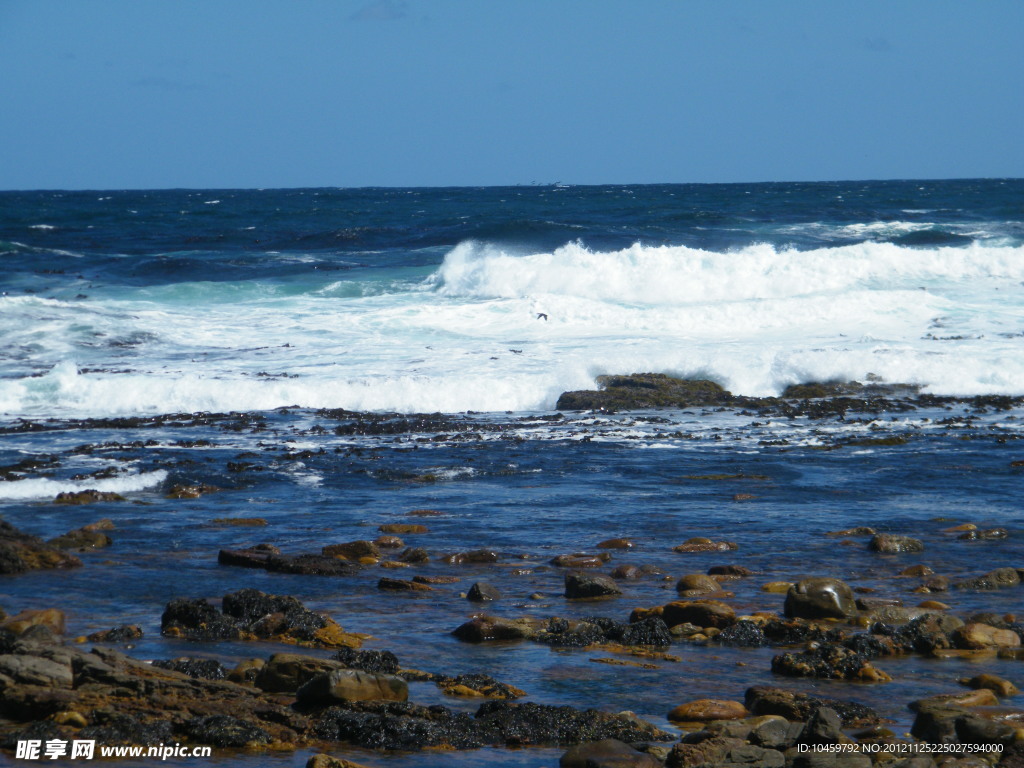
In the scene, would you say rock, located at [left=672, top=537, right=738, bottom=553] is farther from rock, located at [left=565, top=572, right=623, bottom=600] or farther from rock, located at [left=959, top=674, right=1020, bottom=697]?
rock, located at [left=959, top=674, right=1020, bottom=697]

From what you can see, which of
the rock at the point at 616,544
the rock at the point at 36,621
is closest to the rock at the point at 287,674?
the rock at the point at 36,621

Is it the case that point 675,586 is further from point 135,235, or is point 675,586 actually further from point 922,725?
point 135,235

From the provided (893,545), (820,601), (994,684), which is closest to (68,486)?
(820,601)

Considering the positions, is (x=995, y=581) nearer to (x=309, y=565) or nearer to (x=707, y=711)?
(x=707, y=711)

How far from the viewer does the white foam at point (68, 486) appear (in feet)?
41.3

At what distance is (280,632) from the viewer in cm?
780

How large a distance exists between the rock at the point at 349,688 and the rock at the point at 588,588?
2.84 m

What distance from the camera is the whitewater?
63.9 feet

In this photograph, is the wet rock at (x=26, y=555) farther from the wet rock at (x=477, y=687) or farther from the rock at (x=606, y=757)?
the rock at (x=606, y=757)

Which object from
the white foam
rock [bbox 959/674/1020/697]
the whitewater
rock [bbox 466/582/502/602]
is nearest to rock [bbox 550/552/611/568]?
rock [bbox 466/582/502/602]

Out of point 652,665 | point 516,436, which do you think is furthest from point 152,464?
point 652,665

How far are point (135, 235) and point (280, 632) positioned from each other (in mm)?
43339

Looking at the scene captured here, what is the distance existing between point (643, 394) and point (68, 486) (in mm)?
9905

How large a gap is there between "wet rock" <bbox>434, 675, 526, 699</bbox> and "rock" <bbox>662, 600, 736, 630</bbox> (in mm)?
1845
